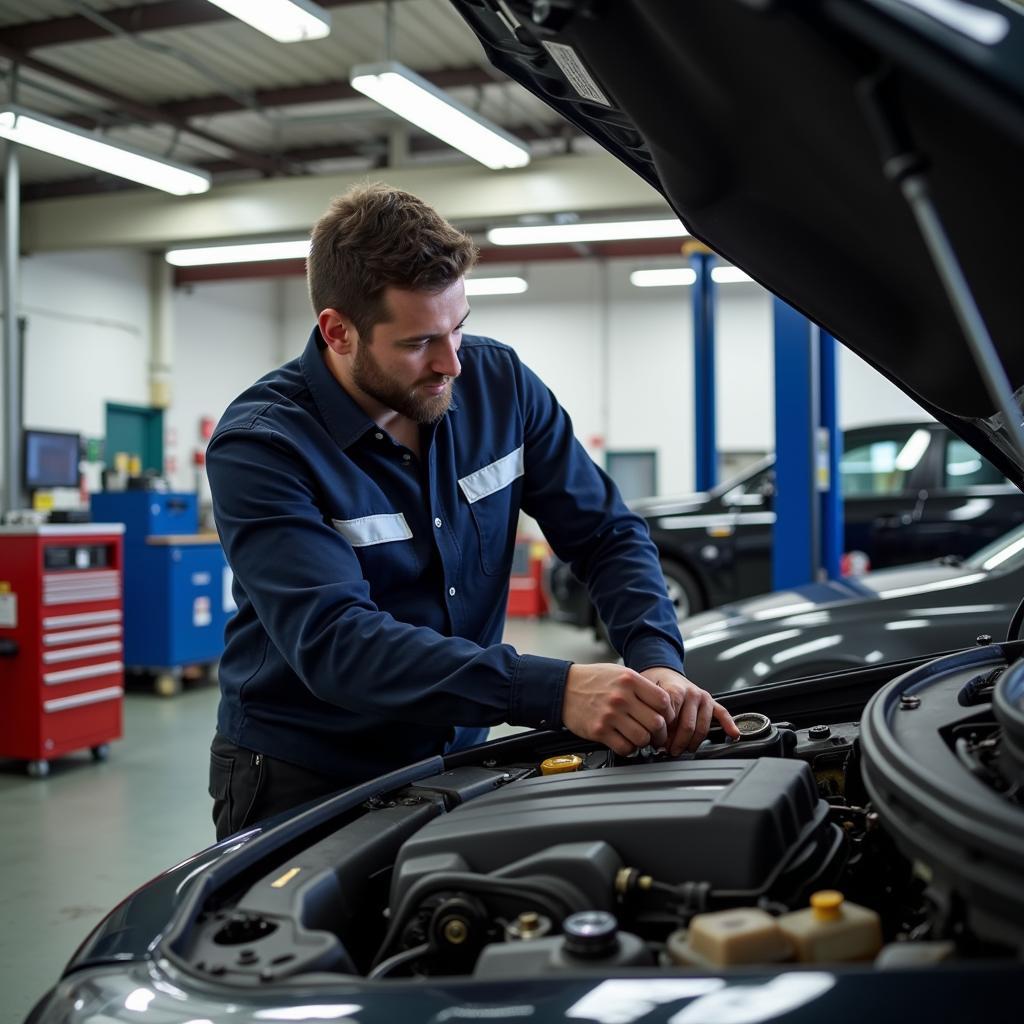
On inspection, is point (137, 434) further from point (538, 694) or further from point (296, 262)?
point (538, 694)

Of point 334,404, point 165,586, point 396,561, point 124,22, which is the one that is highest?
point 124,22

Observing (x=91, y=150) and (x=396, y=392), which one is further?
(x=91, y=150)

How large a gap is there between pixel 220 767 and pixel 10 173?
656 centimetres

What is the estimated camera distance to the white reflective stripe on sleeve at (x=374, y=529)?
1.60m

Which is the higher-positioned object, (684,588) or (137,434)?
(137,434)

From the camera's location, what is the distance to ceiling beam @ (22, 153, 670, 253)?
7703 millimetres

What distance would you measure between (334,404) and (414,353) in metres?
0.16

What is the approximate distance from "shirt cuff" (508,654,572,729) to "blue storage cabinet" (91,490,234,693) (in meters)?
5.65

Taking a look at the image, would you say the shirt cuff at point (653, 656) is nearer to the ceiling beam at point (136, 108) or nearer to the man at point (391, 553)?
the man at point (391, 553)

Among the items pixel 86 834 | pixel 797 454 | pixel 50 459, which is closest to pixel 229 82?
pixel 50 459

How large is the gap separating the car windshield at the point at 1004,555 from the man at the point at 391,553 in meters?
1.99

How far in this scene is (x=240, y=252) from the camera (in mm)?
8961

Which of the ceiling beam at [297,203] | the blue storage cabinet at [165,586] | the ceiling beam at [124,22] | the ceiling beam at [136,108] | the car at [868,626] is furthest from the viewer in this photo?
the ceiling beam at [297,203]

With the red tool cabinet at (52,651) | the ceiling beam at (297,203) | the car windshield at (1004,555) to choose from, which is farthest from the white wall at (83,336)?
the car windshield at (1004,555)
